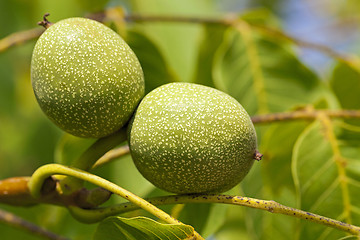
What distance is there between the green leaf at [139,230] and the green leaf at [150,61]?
0.73 metres

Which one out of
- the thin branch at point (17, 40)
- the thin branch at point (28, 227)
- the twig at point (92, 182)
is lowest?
the thin branch at point (28, 227)

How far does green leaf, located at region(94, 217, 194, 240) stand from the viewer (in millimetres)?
1106

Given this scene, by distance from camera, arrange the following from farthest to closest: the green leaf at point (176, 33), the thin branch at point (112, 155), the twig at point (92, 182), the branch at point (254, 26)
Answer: the green leaf at point (176, 33) → the branch at point (254, 26) → the thin branch at point (112, 155) → the twig at point (92, 182)

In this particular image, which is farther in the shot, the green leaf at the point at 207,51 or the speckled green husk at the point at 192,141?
the green leaf at the point at 207,51

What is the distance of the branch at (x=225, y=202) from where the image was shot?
113 cm

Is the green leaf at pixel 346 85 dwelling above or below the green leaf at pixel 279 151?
above

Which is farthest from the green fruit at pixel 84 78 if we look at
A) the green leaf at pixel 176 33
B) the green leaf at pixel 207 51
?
the green leaf at pixel 176 33

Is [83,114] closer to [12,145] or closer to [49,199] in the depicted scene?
[49,199]

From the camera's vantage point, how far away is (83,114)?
1.18m

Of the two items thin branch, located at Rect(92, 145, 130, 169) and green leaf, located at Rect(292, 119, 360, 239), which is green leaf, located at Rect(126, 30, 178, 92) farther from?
green leaf, located at Rect(292, 119, 360, 239)

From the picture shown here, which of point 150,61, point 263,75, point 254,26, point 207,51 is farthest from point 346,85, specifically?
point 150,61

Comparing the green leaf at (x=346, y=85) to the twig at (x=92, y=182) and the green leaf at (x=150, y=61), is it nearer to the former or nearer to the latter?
the green leaf at (x=150, y=61)

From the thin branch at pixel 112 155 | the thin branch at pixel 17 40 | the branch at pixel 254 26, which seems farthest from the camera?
the branch at pixel 254 26

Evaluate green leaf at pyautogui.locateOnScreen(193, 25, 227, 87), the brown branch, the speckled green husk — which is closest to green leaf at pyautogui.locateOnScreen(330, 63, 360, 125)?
the brown branch
